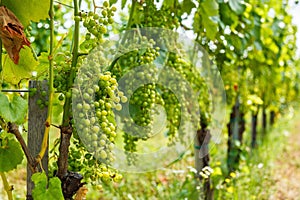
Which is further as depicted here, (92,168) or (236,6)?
(236,6)

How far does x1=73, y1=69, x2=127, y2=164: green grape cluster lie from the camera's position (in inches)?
53.9

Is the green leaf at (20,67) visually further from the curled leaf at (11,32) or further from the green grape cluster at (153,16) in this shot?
the green grape cluster at (153,16)

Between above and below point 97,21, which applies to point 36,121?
below

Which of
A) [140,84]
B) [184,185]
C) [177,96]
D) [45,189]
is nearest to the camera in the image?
[45,189]

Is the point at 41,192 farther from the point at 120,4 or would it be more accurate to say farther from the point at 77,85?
the point at 120,4

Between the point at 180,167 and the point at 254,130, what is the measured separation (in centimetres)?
183

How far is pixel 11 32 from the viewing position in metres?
1.31

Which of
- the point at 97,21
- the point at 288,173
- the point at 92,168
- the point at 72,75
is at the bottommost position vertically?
the point at 288,173

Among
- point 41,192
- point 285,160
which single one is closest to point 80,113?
point 41,192

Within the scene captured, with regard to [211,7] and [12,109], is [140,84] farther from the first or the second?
A: [12,109]

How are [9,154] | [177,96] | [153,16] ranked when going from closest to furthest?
[9,154], [153,16], [177,96]

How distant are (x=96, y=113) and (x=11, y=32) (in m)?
0.30

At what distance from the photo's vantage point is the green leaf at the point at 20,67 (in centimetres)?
153

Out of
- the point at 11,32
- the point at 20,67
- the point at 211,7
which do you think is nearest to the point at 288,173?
the point at 211,7
